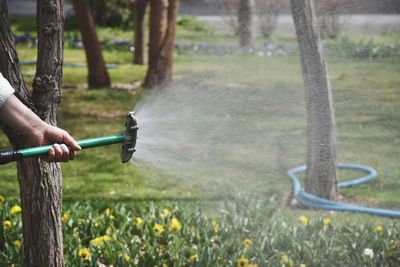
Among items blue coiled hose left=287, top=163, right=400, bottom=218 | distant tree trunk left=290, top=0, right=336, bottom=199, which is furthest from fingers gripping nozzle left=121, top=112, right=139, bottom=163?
blue coiled hose left=287, top=163, right=400, bottom=218

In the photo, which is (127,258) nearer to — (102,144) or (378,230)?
(102,144)

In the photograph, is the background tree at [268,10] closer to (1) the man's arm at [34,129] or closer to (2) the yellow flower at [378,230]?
(2) the yellow flower at [378,230]

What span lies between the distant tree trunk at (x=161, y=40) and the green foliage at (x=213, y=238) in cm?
531

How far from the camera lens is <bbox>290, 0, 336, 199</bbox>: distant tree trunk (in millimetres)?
4980

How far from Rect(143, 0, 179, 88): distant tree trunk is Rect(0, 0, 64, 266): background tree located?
6.44m

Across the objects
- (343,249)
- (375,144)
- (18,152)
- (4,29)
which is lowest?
(343,249)

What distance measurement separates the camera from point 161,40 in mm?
10203

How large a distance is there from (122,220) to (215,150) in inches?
38.7

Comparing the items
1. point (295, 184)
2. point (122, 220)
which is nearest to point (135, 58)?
point (295, 184)

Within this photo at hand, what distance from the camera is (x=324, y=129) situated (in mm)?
5254

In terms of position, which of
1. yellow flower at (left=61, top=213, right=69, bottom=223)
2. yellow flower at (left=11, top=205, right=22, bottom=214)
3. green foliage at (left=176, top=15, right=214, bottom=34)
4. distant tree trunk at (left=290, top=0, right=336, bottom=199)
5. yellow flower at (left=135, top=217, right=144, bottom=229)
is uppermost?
green foliage at (left=176, top=15, right=214, bottom=34)

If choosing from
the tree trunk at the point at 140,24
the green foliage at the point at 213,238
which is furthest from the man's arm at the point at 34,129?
the tree trunk at the point at 140,24

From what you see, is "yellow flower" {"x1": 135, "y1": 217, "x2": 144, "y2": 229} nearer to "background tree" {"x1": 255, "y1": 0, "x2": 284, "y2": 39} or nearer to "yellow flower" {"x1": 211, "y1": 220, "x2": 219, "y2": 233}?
"yellow flower" {"x1": 211, "y1": 220, "x2": 219, "y2": 233}

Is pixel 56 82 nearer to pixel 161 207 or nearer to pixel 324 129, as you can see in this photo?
pixel 161 207
